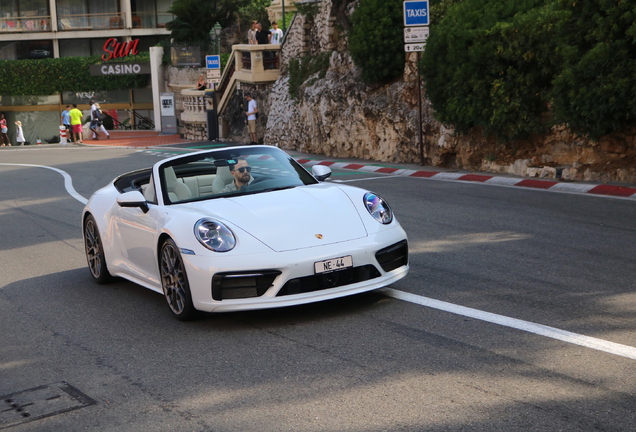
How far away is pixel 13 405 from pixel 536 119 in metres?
12.6

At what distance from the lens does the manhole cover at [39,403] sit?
15.7 feet

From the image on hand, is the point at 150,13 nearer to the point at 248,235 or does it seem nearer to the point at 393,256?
the point at 393,256

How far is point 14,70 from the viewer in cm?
5978

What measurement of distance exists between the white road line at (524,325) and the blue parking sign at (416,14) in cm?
1220

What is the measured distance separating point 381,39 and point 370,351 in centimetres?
1663

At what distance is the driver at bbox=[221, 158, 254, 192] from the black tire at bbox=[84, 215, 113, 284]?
1677 mm

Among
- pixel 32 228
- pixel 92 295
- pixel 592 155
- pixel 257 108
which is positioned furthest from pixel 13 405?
pixel 257 108

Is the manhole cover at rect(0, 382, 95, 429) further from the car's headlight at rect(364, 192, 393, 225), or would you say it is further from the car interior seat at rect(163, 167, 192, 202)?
the car's headlight at rect(364, 192, 393, 225)

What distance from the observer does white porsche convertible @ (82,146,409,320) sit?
20.4 ft

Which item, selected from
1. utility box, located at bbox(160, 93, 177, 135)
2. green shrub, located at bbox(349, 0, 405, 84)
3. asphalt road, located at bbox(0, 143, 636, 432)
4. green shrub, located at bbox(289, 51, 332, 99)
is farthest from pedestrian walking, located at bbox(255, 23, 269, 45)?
asphalt road, located at bbox(0, 143, 636, 432)

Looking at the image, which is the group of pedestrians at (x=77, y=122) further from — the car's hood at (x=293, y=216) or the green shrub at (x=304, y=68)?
the car's hood at (x=293, y=216)

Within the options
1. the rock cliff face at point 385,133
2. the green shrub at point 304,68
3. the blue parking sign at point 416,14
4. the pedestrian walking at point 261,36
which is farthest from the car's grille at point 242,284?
the pedestrian walking at point 261,36

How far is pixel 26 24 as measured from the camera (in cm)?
6450

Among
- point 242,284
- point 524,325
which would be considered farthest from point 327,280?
point 524,325
